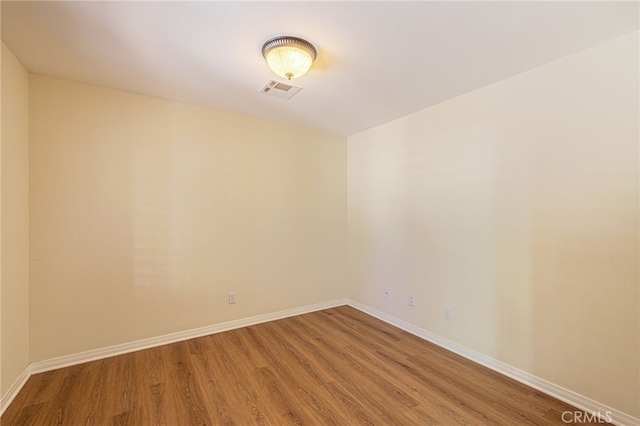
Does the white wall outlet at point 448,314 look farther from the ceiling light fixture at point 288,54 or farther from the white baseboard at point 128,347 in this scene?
the ceiling light fixture at point 288,54

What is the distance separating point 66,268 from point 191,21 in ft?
7.34

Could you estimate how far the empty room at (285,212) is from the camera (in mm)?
1715

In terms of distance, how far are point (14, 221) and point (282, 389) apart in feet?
7.52

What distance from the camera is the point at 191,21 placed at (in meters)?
1.63

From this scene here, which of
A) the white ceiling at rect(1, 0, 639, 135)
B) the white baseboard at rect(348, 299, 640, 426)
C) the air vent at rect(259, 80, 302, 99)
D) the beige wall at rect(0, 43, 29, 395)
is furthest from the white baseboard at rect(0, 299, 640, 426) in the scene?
the air vent at rect(259, 80, 302, 99)

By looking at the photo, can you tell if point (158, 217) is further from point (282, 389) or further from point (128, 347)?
point (282, 389)

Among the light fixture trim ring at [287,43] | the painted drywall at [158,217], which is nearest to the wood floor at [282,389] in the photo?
the painted drywall at [158,217]

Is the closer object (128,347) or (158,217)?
(128,347)

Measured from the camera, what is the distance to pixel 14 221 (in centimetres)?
197

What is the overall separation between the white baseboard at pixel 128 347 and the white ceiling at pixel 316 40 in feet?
7.75

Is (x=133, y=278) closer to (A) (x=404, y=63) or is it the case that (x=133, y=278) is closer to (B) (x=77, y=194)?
(B) (x=77, y=194)

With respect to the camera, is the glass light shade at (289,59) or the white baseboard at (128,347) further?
the white baseboard at (128,347)

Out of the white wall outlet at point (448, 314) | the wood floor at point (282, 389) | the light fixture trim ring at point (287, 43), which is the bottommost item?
the wood floor at point (282, 389)

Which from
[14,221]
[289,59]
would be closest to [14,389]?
[14,221]
